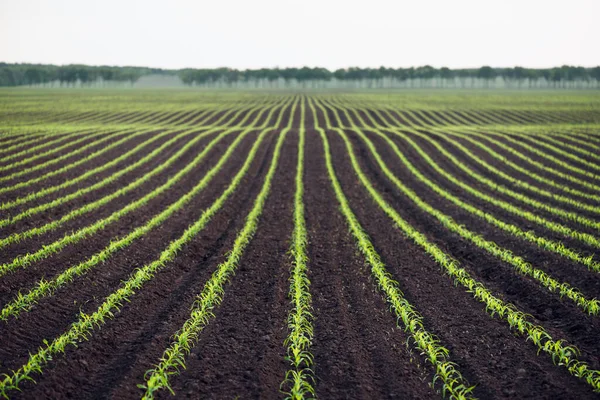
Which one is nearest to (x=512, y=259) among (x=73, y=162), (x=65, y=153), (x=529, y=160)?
(x=529, y=160)

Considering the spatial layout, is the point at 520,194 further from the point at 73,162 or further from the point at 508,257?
the point at 73,162

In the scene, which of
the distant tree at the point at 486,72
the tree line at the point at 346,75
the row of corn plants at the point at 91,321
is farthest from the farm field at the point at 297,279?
the distant tree at the point at 486,72

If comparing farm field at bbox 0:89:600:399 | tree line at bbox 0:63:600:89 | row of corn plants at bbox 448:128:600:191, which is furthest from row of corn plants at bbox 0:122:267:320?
tree line at bbox 0:63:600:89

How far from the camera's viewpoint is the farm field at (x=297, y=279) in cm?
638

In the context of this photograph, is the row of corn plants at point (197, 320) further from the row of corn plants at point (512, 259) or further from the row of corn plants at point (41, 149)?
the row of corn plants at point (41, 149)

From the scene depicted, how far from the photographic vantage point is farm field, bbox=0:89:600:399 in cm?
638

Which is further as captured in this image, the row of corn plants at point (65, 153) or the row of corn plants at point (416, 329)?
the row of corn plants at point (65, 153)

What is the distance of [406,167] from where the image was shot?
2209 cm

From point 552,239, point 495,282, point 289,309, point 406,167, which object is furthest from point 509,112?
point 289,309

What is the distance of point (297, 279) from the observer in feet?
30.5

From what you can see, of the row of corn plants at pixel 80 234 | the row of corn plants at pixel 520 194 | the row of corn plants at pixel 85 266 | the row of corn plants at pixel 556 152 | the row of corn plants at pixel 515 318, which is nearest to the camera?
the row of corn plants at pixel 515 318

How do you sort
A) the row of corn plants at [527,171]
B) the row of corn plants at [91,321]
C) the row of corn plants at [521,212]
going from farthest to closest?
the row of corn plants at [527,171]
the row of corn plants at [521,212]
the row of corn plants at [91,321]

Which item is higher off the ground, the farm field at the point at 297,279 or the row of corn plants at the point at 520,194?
the row of corn plants at the point at 520,194

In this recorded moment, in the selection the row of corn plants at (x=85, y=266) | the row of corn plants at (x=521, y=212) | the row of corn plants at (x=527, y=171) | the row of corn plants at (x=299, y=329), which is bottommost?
the row of corn plants at (x=299, y=329)
